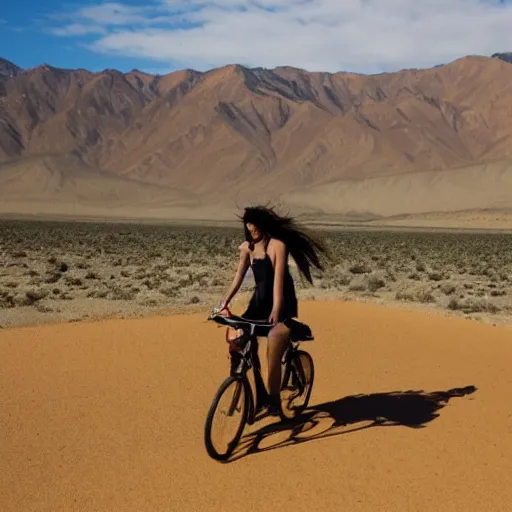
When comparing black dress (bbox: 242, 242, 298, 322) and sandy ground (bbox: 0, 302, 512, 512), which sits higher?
black dress (bbox: 242, 242, 298, 322)

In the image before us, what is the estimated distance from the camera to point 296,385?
6914 millimetres

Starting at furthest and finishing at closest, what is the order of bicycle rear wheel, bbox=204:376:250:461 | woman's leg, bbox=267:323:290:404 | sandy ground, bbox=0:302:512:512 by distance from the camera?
woman's leg, bbox=267:323:290:404 < bicycle rear wheel, bbox=204:376:250:461 < sandy ground, bbox=0:302:512:512

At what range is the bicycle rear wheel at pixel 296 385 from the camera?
22.2 ft

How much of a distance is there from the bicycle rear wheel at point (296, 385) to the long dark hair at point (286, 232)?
926 mm

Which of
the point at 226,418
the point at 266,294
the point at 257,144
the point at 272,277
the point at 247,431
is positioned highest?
the point at 257,144

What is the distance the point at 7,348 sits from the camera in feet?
32.2

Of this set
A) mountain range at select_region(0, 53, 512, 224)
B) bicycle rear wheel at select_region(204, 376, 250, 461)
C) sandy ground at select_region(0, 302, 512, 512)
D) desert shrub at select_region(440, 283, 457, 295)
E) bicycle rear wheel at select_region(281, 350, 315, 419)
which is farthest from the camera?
mountain range at select_region(0, 53, 512, 224)

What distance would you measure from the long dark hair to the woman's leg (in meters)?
0.59

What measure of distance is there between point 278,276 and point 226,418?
124 centimetres

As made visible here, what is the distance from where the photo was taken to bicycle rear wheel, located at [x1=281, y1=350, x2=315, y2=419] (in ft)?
22.2

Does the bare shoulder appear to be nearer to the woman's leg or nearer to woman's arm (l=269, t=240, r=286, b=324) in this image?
woman's arm (l=269, t=240, r=286, b=324)

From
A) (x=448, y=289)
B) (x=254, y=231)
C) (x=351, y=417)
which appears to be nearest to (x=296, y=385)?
(x=351, y=417)

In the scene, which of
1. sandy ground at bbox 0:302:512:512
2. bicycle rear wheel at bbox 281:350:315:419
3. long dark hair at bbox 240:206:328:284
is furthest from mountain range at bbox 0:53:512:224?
long dark hair at bbox 240:206:328:284

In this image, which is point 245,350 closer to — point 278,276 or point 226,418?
point 226,418
